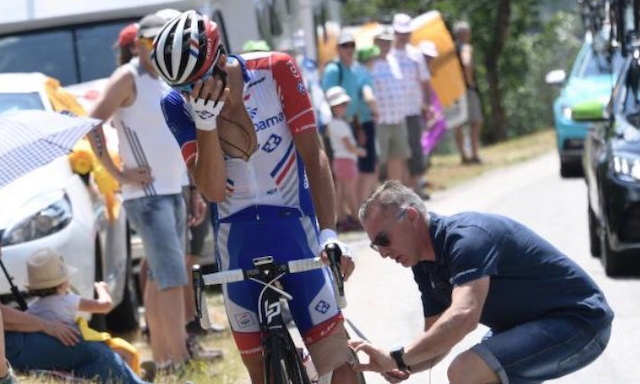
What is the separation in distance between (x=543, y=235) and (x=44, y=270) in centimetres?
718

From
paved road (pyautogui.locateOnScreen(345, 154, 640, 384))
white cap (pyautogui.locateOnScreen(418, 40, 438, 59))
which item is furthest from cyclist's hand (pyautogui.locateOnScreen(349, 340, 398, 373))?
white cap (pyautogui.locateOnScreen(418, 40, 438, 59))

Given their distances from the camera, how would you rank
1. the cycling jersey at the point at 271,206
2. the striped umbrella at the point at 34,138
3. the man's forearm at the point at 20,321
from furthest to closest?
the man's forearm at the point at 20,321 < the striped umbrella at the point at 34,138 < the cycling jersey at the point at 271,206

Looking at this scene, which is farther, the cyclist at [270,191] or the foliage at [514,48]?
the foliage at [514,48]

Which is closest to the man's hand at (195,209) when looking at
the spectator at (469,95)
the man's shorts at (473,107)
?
the spectator at (469,95)

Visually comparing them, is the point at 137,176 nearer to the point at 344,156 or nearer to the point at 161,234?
the point at 161,234

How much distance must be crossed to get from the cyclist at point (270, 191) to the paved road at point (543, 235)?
1205mm

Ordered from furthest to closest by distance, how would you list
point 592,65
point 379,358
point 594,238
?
point 592,65
point 594,238
point 379,358

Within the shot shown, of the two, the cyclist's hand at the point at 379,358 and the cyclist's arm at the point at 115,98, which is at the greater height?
the cyclist's arm at the point at 115,98

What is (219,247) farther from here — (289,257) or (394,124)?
(394,124)

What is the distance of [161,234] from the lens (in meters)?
9.68

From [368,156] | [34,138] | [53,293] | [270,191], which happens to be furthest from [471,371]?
[368,156]

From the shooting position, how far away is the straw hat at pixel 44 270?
881cm

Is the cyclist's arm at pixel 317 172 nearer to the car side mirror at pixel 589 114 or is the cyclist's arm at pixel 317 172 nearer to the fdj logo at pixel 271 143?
the fdj logo at pixel 271 143

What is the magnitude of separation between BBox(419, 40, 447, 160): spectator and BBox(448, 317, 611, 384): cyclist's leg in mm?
14256
